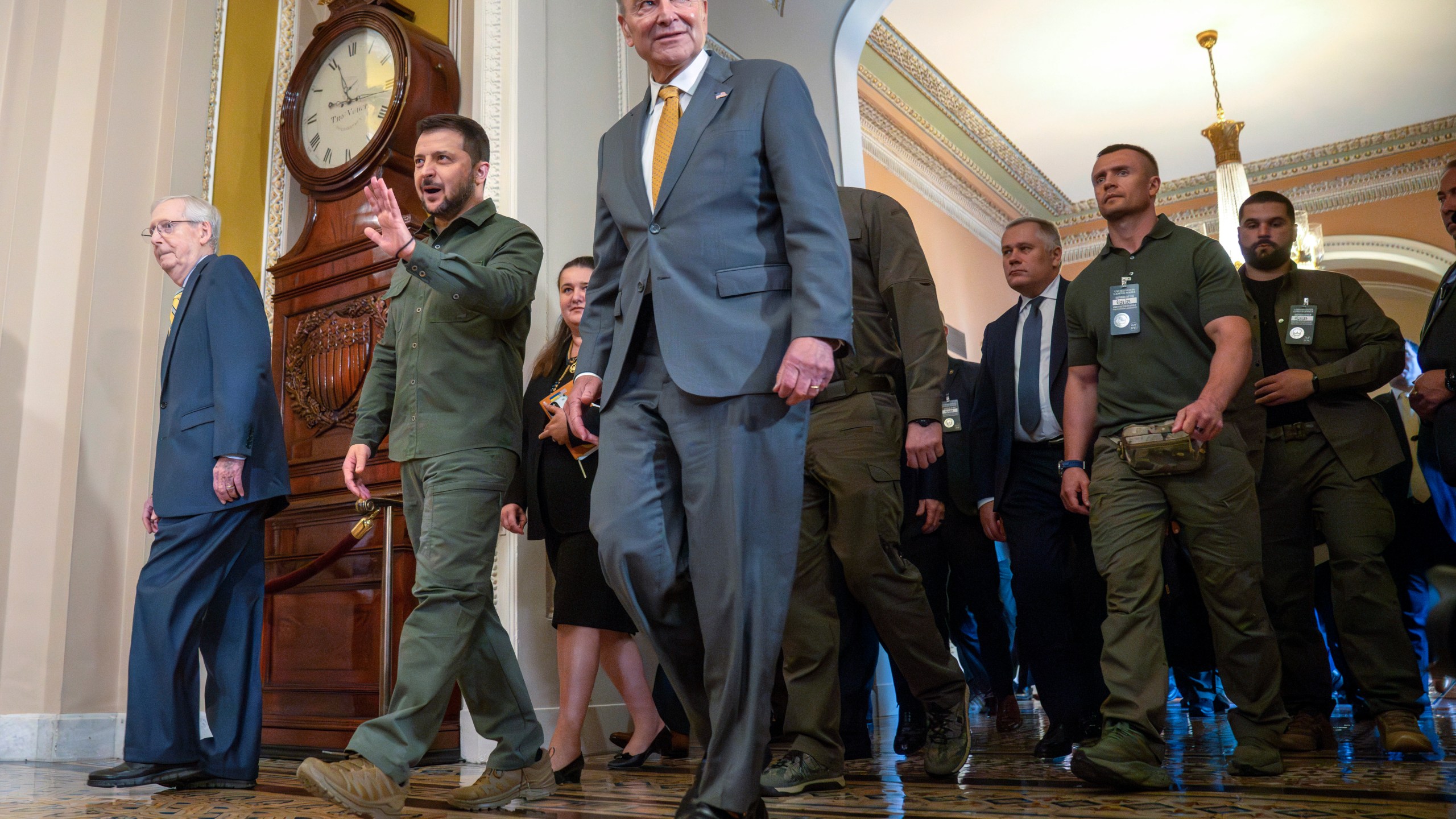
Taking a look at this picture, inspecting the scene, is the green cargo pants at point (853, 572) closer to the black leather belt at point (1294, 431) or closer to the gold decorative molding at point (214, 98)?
the black leather belt at point (1294, 431)

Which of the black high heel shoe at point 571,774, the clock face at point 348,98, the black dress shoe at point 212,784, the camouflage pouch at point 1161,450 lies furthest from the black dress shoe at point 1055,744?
the clock face at point 348,98

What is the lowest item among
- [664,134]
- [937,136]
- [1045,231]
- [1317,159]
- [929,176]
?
[664,134]

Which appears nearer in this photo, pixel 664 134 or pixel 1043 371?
pixel 664 134

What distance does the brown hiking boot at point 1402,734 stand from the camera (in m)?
2.45

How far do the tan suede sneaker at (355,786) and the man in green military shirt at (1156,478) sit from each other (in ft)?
4.33

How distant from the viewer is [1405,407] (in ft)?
15.3

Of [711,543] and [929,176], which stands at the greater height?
[929,176]

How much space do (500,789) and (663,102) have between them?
4.63ft

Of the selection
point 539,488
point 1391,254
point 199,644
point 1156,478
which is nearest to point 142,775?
point 199,644

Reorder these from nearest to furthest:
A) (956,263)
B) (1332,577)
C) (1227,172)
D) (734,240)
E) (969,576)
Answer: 1. (734,240)
2. (1332,577)
3. (969,576)
4. (1227,172)
5. (956,263)

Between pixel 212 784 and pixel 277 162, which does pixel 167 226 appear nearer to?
pixel 212 784

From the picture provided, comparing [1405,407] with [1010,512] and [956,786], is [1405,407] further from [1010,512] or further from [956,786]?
[956,786]

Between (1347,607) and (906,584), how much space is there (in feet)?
4.10

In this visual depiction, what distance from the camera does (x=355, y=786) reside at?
5.99 ft
